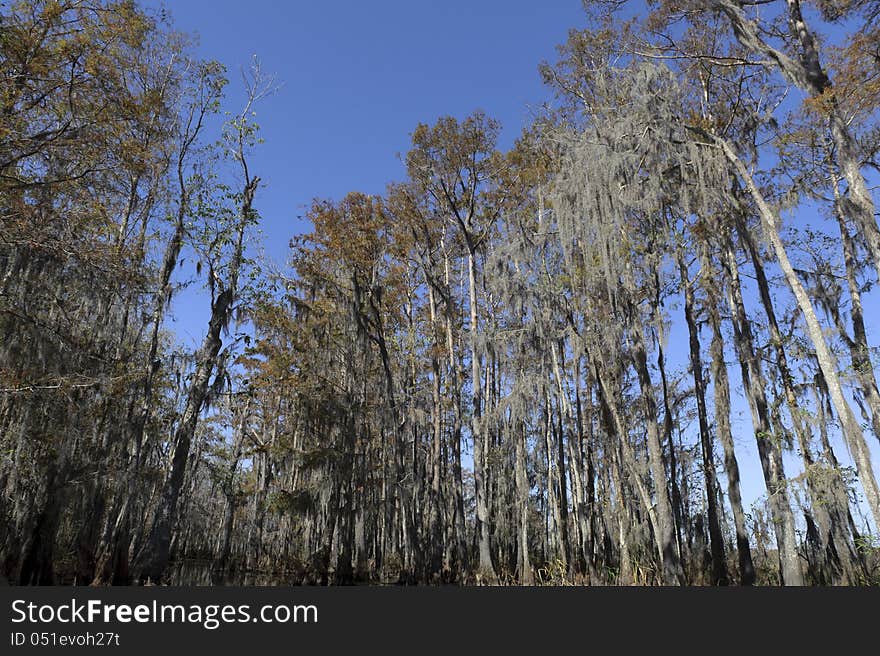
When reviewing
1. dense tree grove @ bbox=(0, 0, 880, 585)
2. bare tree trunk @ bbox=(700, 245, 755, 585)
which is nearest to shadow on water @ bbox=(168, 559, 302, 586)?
dense tree grove @ bbox=(0, 0, 880, 585)

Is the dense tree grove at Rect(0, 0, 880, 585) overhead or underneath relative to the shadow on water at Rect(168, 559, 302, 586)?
overhead

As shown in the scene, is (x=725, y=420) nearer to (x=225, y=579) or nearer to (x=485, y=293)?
(x=485, y=293)

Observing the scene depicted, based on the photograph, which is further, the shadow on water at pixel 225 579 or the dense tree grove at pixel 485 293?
the shadow on water at pixel 225 579

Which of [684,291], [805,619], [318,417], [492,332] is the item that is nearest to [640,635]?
[805,619]

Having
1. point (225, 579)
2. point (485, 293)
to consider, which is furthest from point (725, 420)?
point (225, 579)

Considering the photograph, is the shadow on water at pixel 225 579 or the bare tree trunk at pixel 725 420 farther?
the shadow on water at pixel 225 579

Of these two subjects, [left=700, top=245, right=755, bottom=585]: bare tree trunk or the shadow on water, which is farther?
the shadow on water

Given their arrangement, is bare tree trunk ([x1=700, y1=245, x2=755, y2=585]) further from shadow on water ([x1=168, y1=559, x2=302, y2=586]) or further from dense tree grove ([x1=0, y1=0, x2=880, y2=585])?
shadow on water ([x1=168, y1=559, x2=302, y2=586])

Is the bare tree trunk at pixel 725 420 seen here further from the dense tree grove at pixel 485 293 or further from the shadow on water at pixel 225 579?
the shadow on water at pixel 225 579

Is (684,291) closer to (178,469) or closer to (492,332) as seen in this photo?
(492,332)

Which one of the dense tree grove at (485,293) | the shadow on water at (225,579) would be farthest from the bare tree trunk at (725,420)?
the shadow on water at (225,579)

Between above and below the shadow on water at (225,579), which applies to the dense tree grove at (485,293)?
above

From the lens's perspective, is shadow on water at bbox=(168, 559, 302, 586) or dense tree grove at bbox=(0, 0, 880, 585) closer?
dense tree grove at bbox=(0, 0, 880, 585)

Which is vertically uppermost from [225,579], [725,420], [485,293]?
[485,293]
